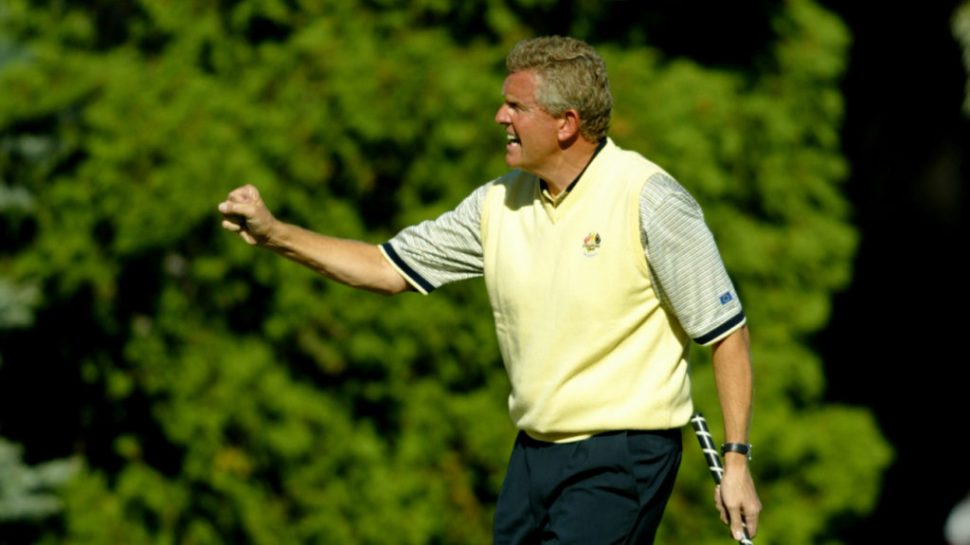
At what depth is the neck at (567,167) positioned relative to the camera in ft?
12.7

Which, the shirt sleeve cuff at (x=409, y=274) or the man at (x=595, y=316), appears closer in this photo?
the man at (x=595, y=316)

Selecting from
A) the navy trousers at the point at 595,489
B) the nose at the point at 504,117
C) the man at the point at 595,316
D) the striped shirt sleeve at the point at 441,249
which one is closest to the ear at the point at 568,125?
the man at the point at 595,316

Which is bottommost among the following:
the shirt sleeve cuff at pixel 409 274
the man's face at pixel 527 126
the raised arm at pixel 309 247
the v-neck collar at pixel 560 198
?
the shirt sleeve cuff at pixel 409 274

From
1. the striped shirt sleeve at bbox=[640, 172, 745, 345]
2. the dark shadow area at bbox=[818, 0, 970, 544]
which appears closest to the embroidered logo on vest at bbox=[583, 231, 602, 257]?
the striped shirt sleeve at bbox=[640, 172, 745, 345]

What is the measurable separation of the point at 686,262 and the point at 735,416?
0.38 meters

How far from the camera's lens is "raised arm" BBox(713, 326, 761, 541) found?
3742 mm

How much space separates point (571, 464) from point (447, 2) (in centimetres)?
354

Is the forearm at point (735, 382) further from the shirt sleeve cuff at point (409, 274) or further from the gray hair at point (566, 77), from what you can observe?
the shirt sleeve cuff at point (409, 274)

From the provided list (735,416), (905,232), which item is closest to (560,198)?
(735,416)

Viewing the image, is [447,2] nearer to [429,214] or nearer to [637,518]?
[429,214]

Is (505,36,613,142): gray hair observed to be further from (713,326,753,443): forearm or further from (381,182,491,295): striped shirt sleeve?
(713,326,753,443): forearm

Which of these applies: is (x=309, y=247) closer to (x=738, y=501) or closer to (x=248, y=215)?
(x=248, y=215)

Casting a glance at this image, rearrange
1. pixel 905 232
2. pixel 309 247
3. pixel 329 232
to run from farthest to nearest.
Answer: pixel 905 232, pixel 329 232, pixel 309 247

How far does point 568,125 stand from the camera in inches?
151
